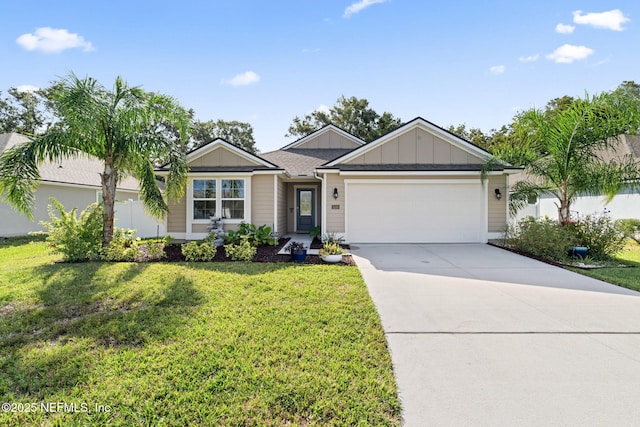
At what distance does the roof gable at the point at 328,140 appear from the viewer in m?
16.2

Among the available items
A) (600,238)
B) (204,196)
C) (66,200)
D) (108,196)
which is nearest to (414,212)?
(600,238)

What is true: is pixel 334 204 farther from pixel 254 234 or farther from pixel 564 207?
pixel 564 207

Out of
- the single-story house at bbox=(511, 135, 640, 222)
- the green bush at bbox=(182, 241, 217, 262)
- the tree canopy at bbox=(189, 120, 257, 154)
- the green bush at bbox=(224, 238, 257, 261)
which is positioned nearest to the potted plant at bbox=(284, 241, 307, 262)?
the green bush at bbox=(224, 238, 257, 261)

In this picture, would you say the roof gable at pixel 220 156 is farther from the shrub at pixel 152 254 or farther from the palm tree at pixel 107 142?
the shrub at pixel 152 254

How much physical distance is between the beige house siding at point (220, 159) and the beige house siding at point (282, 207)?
171cm

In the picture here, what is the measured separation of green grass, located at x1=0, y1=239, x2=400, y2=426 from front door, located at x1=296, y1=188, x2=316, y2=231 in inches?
340

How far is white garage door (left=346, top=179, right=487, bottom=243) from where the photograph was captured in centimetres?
1071

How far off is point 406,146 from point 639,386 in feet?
30.0

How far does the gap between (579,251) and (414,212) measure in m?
4.66

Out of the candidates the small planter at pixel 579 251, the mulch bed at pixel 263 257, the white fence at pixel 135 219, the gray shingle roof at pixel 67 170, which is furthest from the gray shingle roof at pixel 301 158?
the small planter at pixel 579 251

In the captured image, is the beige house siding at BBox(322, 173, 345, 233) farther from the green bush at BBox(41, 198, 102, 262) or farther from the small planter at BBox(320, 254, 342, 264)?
the green bush at BBox(41, 198, 102, 262)

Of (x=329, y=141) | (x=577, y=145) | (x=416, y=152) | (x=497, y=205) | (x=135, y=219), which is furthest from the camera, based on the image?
(x=329, y=141)

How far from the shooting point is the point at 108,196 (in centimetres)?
791

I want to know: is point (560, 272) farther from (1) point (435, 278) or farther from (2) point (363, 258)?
(2) point (363, 258)
